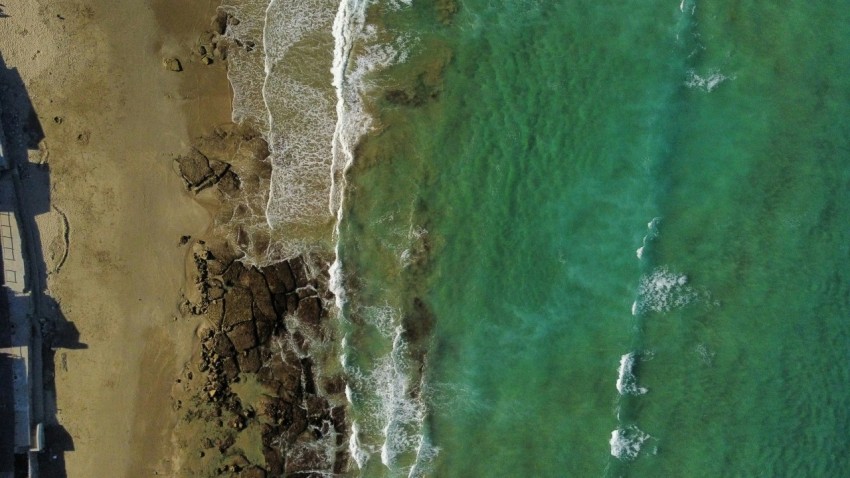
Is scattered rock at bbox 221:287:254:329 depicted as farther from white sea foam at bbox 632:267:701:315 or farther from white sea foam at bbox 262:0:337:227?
white sea foam at bbox 632:267:701:315

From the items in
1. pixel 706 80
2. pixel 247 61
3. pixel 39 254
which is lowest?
pixel 39 254

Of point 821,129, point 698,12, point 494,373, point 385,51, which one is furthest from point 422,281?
point 821,129

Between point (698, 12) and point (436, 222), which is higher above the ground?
point (698, 12)

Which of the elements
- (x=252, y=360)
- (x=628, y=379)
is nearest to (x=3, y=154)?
(x=252, y=360)

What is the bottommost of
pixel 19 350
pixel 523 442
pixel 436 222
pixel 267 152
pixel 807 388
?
pixel 523 442

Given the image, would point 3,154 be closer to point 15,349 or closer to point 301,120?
point 15,349

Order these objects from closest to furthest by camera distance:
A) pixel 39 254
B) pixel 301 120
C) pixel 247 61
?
pixel 301 120, pixel 247 61, pixel 39 254

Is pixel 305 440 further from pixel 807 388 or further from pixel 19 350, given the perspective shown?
pixel 807 388

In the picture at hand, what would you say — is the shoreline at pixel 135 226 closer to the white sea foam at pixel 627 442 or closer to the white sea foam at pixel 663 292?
the white sea foam at pixel 627 442
